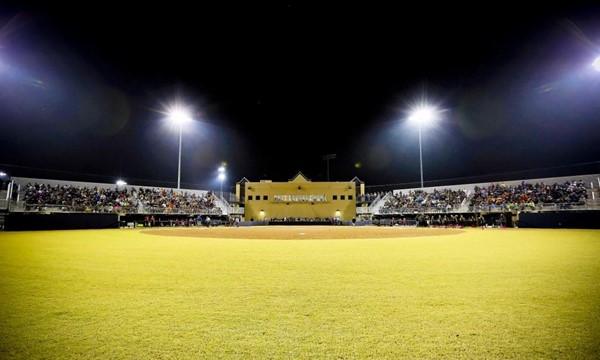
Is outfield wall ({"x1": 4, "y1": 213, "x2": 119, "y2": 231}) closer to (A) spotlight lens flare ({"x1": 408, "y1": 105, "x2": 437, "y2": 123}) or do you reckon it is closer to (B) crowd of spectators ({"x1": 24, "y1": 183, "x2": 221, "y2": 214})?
(B) crowd of spectators ({"x1": 24, "y1": 183, "x2": 221, "y2": 214})

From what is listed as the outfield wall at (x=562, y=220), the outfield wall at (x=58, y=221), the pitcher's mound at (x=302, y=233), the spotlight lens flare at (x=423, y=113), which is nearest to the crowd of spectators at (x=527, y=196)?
the outfield wall at (x=562, y=220)

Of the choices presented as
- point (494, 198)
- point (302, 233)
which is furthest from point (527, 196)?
point (302, 233)

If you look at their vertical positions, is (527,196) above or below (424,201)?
above

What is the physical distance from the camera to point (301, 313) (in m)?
3.78

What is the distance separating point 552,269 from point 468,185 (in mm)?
37104

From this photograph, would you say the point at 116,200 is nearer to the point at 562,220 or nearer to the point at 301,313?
the point at 301,313

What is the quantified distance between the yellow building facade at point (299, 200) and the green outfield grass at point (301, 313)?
43.9m

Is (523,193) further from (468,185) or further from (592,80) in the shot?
(592,80)

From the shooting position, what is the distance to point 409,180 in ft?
172

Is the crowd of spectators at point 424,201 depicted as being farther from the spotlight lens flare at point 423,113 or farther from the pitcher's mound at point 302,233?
the pitcher's mound at point 302,233

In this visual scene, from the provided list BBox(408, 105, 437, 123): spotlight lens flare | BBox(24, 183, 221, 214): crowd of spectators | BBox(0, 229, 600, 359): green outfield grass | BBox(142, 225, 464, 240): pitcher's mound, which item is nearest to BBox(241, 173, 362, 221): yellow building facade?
BBox(24, 183, 221, 214): crowd of spectators

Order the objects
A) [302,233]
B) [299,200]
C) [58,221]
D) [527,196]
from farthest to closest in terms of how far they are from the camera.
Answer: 1. [299,200]
2. [527,196]
3. [58,221]
4. [302,233]

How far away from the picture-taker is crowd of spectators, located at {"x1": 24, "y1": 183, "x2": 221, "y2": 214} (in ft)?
94.3

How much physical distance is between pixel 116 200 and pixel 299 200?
88.0 feet
